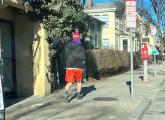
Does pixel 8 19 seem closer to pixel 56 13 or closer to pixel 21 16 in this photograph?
pixel 21 16

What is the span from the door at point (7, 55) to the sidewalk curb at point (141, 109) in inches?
161

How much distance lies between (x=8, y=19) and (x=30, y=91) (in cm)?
229

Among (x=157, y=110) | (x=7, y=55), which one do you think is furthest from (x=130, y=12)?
(x=7, y=55)

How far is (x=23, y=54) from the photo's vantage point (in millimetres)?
14266

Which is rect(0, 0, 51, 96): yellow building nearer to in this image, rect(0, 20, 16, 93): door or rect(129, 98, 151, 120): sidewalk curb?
rect(0, 20, 16, 93): door

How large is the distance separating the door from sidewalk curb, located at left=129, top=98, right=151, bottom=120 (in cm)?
410

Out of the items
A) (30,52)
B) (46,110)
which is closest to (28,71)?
(30,52)

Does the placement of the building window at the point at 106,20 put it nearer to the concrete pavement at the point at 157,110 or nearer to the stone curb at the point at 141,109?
the concrete pavement at the point at 157,110

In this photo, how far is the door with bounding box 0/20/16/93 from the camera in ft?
45.2

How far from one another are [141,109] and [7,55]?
469 cm

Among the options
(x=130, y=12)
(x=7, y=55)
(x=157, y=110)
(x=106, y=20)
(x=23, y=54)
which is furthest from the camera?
(x=106, y=20)

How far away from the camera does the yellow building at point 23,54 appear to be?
13898mm

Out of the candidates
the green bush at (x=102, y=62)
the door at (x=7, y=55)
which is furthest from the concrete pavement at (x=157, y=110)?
the green bush at (x=102, y=62)

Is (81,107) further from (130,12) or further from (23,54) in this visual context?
(23,54)
